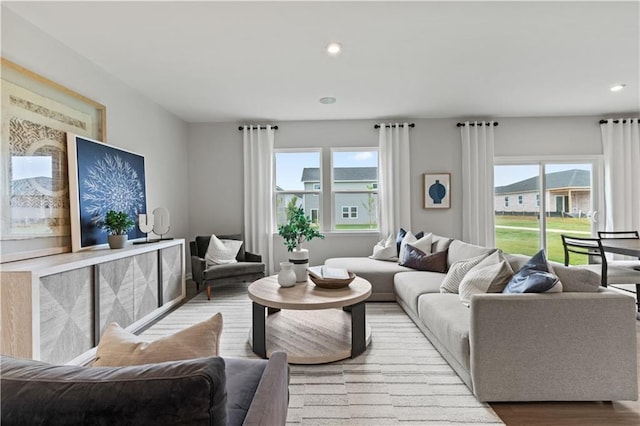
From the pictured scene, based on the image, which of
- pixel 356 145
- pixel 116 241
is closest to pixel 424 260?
pixel 356 145

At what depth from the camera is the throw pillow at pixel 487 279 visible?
208cm

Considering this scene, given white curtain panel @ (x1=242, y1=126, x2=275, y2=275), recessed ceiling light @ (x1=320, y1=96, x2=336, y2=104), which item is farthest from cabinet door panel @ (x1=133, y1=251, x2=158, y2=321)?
recessed ceiling light @ (x1=320, y1=96, x2=336, y2=104)

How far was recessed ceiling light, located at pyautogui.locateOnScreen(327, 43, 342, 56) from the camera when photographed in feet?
8.43

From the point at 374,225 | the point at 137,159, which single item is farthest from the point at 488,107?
the point at 137,159

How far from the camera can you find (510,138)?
4.75 m

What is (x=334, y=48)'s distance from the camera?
2.61 metres

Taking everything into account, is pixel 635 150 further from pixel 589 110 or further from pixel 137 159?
pixel 137 159

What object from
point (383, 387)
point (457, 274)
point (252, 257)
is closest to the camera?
point (383, 387)

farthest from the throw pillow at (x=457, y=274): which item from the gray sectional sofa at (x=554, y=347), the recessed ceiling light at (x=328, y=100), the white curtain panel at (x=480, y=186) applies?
the recessed ceiling light at (x=328, y=100)

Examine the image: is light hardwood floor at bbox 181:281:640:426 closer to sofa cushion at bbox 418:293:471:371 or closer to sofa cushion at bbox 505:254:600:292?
sofa cushion at bbox 418:293:471:371

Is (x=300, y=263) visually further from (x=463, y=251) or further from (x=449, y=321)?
(x=463, y=251)

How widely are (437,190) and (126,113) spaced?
176 inches

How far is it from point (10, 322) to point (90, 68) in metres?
2.41

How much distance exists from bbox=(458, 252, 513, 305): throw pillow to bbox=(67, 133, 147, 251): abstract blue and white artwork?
3.23 meters
